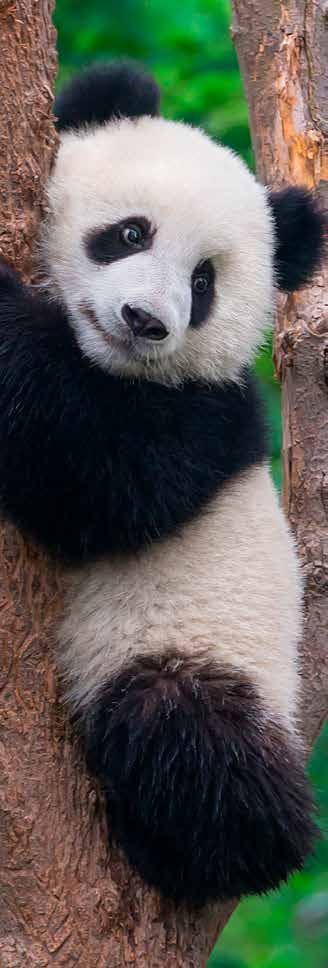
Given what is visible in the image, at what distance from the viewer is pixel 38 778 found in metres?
2.39

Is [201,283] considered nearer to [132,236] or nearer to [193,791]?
[132,236]

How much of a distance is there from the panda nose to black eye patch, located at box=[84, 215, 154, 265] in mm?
222

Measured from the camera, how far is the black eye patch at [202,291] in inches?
106

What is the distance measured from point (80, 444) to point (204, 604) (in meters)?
0.49

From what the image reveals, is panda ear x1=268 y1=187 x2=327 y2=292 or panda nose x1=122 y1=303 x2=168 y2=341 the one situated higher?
panda ear x1=268 y1=187 x2=327 y2=292

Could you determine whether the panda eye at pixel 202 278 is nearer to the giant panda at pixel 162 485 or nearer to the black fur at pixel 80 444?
the giant panda at pixel 162 485

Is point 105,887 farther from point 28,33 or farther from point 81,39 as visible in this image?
point 81,39

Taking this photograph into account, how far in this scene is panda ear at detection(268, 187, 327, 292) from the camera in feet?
9.62

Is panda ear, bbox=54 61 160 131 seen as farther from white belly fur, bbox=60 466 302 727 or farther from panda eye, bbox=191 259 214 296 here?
white belly fur, bbox=60 466 302 727

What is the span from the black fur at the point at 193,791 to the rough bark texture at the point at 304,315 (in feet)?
1.91

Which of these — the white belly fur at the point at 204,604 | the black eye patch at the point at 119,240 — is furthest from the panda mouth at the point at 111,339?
the white belly fur at the point at 204,604

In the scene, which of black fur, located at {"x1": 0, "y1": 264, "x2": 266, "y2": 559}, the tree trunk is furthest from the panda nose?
the tree trunk

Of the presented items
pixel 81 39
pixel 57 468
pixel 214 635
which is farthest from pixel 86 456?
pixel 81 39

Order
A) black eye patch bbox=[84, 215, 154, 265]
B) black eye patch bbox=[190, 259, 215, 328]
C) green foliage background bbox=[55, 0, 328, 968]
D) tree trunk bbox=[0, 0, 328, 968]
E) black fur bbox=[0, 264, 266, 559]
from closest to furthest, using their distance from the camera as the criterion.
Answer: tree trunk bbox=[0, 0, 328, 968] → black fur bbox=[0, 264, 266, 559] → black eye patch bbox=[84, 215, 154, 265] → black eye patch bbox=[190, 259, 215, 328] → green foliage background bbox=[55, 0, 328, 968]
